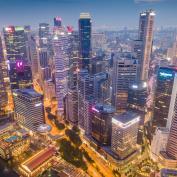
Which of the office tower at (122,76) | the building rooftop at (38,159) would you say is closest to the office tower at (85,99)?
the office tower at (122,76)

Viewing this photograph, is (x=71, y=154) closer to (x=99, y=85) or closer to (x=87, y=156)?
(x=87, y=156)

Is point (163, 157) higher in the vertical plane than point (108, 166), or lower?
higher

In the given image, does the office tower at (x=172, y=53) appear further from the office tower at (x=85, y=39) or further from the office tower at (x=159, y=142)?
the office tower at (x=159, y=142)

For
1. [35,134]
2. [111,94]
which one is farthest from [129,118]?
[35,134]

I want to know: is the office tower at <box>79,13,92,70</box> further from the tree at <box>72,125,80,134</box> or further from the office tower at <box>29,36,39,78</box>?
the tree at <box>72,125,80,134</box>

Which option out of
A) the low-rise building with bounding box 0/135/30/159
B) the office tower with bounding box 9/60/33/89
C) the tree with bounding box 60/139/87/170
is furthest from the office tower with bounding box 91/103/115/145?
the office tower with bounding box 9/60/33/89

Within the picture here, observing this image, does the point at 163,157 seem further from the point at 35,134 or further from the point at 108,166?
the point at 35,134

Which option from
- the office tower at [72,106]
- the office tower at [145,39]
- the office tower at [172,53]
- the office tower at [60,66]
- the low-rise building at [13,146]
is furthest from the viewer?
the office tower at [172,53]
